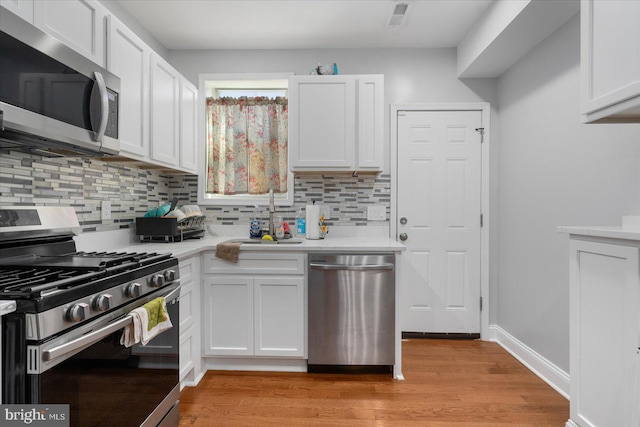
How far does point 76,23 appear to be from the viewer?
167 cm

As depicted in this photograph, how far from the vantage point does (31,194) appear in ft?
5.75

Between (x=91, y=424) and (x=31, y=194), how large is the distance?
3.75ft

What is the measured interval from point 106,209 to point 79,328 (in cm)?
133

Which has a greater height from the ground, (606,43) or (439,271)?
(606,43)

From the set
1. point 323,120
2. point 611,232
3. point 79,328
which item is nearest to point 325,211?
point 323,120

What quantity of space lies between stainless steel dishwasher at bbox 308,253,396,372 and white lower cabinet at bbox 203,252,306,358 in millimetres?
106

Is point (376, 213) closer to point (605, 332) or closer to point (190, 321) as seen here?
point (190, 321)

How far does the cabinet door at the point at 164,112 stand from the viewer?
7.63 ft

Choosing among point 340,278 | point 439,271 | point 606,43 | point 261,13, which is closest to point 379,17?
point 261,13

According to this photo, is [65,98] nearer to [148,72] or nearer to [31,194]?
[31,194]

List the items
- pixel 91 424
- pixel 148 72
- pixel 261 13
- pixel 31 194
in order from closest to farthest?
pixel 91 424, pixel 31 194, pixel 148 72, pixel 261 13

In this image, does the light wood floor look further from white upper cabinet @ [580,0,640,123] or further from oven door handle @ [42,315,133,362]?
white upper cabinet @ [580,0,640,123]

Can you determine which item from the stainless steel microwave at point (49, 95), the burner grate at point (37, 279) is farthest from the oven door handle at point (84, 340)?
the stainless steel microwave at point (49, 95)

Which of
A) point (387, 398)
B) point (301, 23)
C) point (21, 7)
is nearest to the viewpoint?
point (21, 7)
